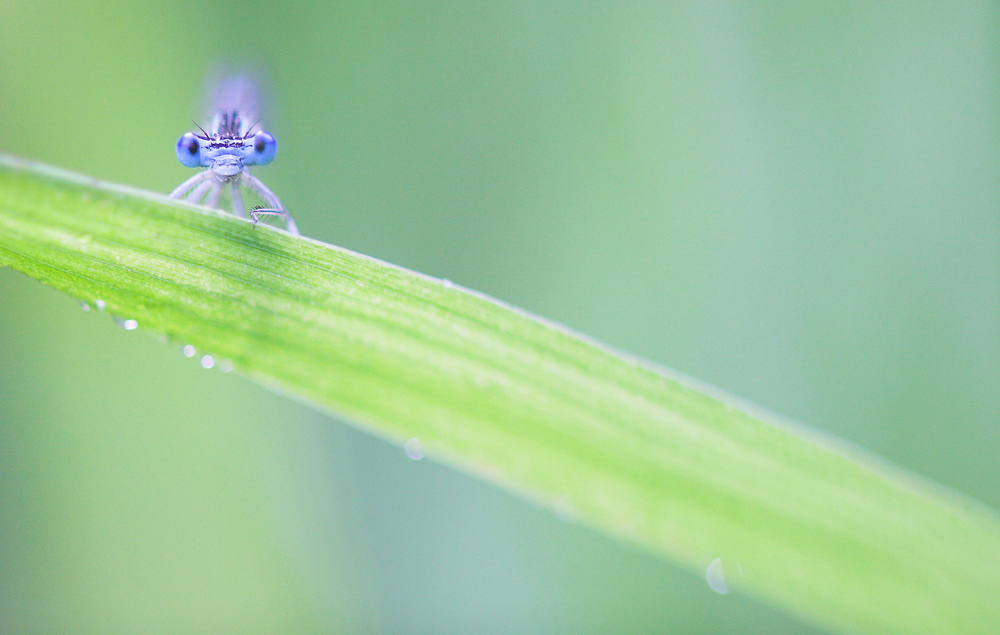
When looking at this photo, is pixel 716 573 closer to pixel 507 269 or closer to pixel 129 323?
pixel 129 323

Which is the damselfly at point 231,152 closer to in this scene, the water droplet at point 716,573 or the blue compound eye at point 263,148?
the blue compound eye at point 263,148

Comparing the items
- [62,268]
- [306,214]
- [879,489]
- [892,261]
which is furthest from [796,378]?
[62,268]

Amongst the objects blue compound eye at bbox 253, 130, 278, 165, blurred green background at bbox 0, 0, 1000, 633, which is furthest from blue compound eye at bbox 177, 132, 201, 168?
blurred green background at bbox 0, 0, 1000, 633

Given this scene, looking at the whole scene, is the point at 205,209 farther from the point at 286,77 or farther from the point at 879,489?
the point at 286,77

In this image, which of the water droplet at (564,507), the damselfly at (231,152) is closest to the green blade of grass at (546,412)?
the water droplet at (564,507)

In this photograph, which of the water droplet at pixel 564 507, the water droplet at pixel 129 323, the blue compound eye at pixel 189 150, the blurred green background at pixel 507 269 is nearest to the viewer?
the water droplet at pixel 564 507

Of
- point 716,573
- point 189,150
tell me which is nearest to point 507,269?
point 189,150

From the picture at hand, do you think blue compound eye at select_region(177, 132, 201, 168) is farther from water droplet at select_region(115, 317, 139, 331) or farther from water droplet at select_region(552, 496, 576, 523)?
water droplet at select_region(552, 496, 576, 523)
